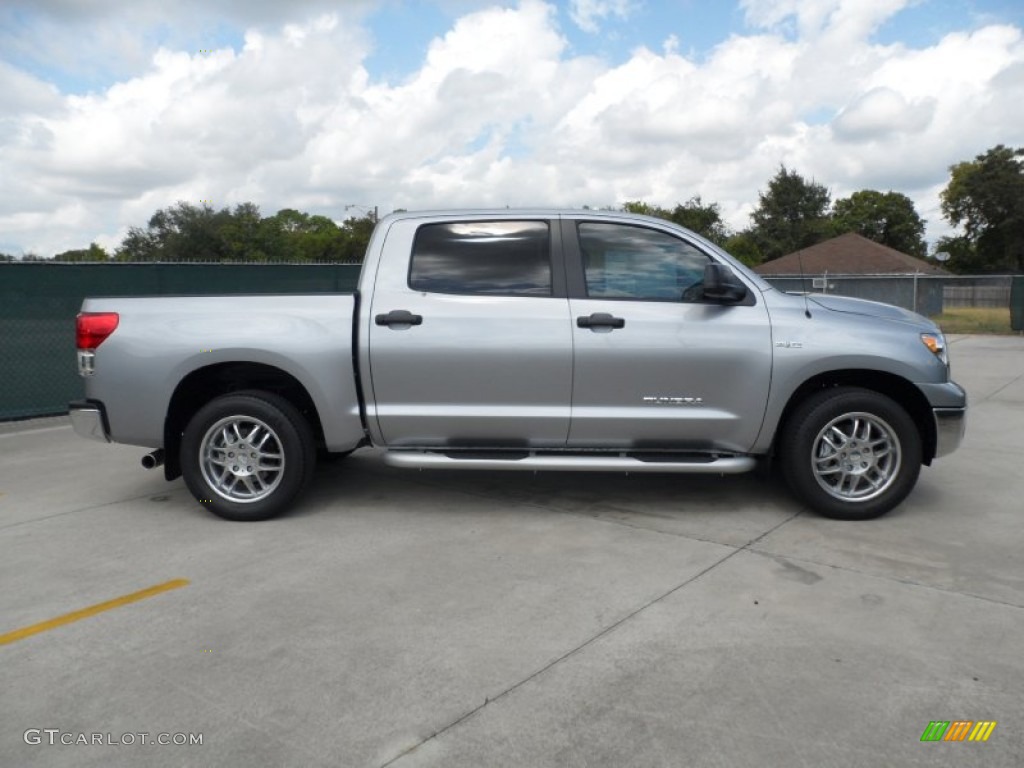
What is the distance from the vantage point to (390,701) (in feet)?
9.82

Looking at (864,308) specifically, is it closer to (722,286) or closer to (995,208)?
(722,286)

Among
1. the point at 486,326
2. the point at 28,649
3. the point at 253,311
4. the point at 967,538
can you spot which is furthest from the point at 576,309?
the point at 28,649

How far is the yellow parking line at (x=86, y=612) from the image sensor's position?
141 inches

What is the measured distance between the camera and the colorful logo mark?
8.98 feet

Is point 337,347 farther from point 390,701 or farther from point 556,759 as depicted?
point 556,759

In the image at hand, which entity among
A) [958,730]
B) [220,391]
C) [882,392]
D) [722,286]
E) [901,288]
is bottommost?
[958,730]

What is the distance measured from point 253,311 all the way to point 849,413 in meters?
3.72

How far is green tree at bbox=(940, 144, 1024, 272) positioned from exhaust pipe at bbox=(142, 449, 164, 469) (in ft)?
207

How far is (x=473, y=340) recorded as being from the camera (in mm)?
4992

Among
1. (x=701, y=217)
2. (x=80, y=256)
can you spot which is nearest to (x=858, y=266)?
(x=701, y=217)

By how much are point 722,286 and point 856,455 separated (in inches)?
53.0

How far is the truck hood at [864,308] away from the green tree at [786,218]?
48908 millimetres

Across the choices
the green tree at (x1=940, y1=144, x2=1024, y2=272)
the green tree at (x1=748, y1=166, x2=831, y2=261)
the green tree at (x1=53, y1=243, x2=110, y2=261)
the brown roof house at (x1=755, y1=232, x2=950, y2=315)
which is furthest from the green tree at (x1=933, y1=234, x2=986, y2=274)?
the green tree at (x1=53, y1=243, x2=110, y2=261)

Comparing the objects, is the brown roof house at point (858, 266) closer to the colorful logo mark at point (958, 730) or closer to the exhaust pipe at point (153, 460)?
the exhaust pipe at point (153, 460)
